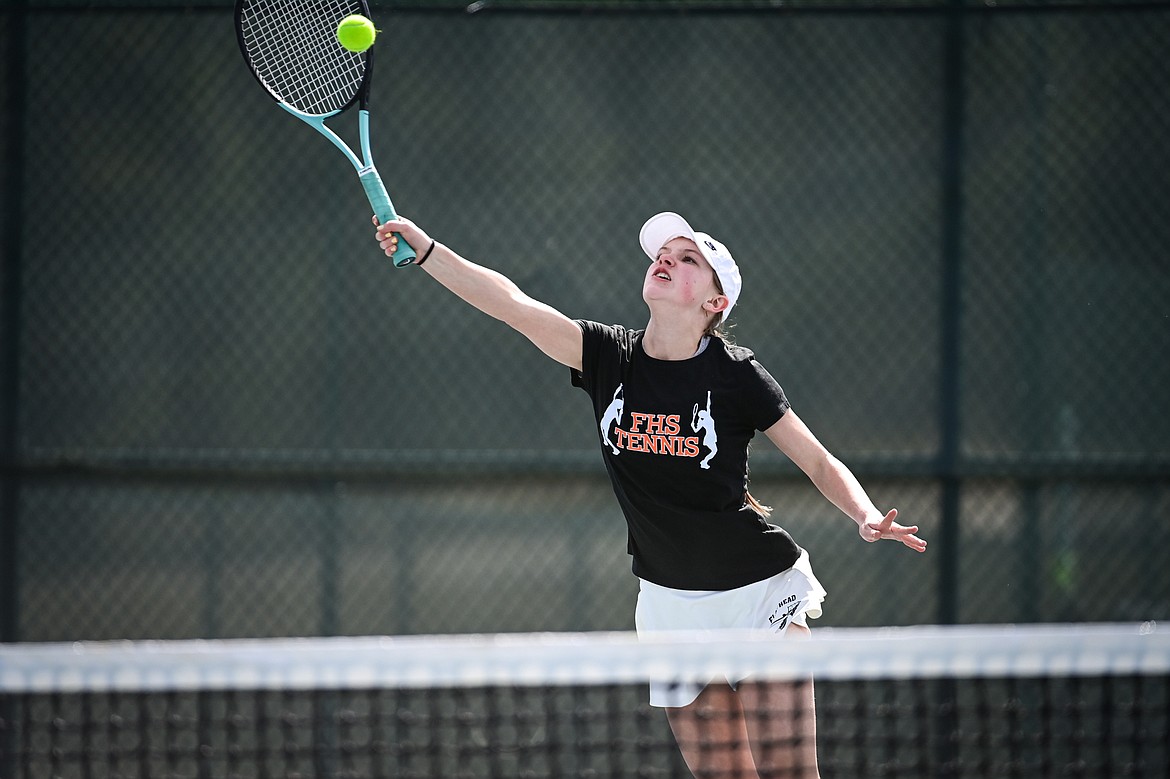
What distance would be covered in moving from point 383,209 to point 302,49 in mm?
905

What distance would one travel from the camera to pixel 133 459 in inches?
149

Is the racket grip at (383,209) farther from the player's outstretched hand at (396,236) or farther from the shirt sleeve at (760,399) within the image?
the shirt sleeve at (760,399)

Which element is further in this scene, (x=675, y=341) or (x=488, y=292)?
(x=675, y=341)

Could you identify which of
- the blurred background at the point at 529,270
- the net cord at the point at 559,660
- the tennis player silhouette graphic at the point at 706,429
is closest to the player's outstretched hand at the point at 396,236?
the tennis player silhouette graphic at the point at 706,429

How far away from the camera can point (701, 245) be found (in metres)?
2.56

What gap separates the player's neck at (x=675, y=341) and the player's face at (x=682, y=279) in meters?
0.05

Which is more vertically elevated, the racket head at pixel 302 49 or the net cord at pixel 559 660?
the racket head at pixel 302 49

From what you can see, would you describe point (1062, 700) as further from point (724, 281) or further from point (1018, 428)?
point (724, 281)

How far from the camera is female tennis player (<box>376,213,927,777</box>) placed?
97.1 inches

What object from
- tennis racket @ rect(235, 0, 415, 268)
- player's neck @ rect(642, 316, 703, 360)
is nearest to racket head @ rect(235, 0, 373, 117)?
tennis racket @ rect(235, 0, 415, 268)

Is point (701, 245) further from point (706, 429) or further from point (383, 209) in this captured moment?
point (383, 209)

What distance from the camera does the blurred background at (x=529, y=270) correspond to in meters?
3.79

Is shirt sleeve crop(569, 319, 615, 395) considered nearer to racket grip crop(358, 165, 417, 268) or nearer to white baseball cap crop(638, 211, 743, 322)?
white baseball cap crop(638, 211, 743, 322)

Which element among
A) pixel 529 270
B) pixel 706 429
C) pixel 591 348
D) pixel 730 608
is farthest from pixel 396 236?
pixel 529 270
